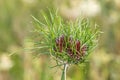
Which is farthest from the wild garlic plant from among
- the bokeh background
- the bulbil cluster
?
the bokeh background

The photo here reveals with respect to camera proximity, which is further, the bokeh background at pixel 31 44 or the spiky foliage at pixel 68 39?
the bokeh background at pixel 31 44

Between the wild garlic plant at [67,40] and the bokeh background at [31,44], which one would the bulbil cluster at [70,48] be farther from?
the bokeh background at [31,44]

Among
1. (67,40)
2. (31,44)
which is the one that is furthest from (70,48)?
(31,44)

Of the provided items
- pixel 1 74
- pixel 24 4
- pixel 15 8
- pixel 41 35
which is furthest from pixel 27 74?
pixel 41 35

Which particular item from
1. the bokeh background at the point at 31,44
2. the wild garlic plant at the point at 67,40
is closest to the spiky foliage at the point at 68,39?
the wild garlic plant at the point at 67,40

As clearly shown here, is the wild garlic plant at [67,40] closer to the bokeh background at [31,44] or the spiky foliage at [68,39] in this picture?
the spiky foliage at [68,39]

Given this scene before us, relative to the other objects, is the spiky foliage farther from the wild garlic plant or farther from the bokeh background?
the bokeh background

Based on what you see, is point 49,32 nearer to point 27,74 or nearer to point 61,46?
point 61,46

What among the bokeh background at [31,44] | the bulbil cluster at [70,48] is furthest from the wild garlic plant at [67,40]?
the bokeh background at [31,44]
